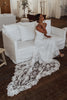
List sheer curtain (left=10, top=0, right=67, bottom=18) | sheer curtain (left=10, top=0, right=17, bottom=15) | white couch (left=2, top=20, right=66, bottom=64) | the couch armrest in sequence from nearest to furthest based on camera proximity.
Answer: white couch (left=2, top=20, right=66, bottom=64) → the couch armrest → sheer curtain (left=10, top=0, right=67, bottom=18) → sheer curtain (left=10, top=0, right=17, bottom=15)

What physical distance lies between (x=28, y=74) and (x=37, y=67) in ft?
1.20

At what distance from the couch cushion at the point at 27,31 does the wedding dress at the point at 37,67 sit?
317 millimetres

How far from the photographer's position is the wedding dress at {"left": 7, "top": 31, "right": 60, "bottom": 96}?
262 cm

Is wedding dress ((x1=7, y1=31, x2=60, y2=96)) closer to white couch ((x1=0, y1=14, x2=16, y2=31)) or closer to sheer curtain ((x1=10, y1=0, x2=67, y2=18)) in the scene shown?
white couch ((x1=0, y1=14, x2=16, y2=31))

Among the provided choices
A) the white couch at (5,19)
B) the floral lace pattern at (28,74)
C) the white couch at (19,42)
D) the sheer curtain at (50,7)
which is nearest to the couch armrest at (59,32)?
the white couch at (19,42)

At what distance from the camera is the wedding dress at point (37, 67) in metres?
2.62

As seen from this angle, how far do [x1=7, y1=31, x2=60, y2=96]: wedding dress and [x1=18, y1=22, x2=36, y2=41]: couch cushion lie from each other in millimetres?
317

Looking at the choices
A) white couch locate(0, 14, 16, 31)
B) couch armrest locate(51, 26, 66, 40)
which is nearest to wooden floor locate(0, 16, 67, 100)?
couch armrest locate(51, 26, 66, 40)

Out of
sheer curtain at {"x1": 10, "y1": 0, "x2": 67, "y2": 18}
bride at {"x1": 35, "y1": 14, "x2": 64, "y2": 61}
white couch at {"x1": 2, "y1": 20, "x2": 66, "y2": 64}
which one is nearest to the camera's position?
white couch at {"x1": 2, "y1": 20, "x2": 66, "y2": 64}

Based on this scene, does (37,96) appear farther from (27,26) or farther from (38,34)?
(27,26)

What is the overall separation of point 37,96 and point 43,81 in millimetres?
446

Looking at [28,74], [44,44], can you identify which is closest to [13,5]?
[44,44]

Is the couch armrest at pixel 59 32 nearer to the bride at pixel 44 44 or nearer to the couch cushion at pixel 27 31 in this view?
the bride at pixel 44 44

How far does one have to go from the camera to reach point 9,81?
2.76 meters
